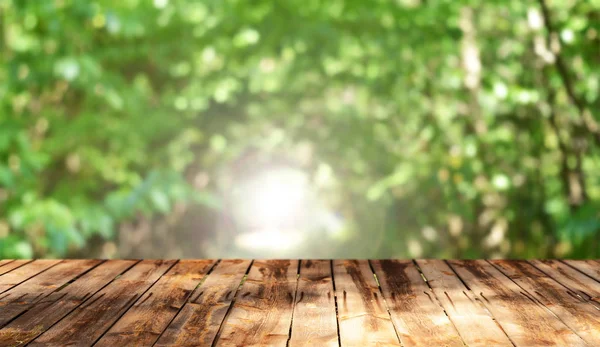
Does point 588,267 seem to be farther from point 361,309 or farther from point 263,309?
point 263,309

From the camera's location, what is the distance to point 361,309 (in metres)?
1.96

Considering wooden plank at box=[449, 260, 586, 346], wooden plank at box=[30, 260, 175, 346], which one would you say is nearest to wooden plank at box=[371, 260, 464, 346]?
wooden plank at box=[449, 260, 586, 346]

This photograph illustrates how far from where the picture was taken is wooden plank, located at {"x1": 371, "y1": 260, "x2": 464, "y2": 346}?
169 centimetres

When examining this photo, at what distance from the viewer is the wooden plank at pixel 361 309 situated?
5.52 ft

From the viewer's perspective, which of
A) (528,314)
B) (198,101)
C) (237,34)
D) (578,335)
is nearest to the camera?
(578,335)

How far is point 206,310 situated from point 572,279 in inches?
51.7

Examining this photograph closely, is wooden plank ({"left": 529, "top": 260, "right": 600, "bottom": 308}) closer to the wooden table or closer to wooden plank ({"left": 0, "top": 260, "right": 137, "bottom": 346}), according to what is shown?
the wooden table

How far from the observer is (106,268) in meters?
2.62

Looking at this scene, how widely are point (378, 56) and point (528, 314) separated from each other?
173 cm

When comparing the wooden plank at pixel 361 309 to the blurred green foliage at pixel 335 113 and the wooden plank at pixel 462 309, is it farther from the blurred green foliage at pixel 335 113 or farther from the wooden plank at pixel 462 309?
the blurred green foliage at pixel 335 113

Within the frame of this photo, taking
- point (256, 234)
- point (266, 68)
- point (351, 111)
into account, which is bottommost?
point (256, 234)

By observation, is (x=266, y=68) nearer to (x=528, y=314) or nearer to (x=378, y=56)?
(x=378, y=56)

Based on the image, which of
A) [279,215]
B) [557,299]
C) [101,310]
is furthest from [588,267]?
[101,310]

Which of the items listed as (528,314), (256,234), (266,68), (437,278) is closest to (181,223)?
(256,234)
